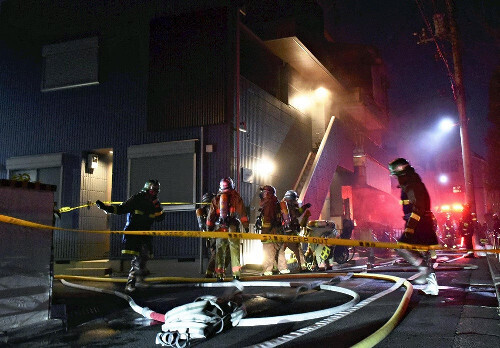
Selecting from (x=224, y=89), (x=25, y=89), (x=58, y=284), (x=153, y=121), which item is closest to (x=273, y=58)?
(x=224, y=89)

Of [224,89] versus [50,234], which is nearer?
[50,234]

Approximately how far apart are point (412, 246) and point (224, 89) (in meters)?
8.76

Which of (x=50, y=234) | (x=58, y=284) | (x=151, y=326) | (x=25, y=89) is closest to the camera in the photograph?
(x=151, y=326)

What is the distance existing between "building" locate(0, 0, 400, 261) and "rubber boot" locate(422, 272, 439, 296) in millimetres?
7774

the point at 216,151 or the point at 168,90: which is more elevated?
the point at 168,90

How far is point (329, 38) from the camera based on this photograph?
28.4 m

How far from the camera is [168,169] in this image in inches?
544

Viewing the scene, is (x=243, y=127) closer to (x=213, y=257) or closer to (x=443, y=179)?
(x=213, y=257)

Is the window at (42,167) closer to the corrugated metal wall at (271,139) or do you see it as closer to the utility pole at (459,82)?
the corrugated metal wall at (271,139)

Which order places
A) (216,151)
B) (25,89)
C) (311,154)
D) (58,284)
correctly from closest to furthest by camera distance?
(58,284)
(216,151)
(25,89)
(311,154)

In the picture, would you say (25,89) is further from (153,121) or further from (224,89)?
(224,89)

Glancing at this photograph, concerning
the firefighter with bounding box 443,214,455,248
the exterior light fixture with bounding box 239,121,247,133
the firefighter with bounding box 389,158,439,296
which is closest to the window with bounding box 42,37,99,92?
the exterior light fixture with bounding box 239,121,247,133

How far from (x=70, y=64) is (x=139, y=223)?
33.1 feet

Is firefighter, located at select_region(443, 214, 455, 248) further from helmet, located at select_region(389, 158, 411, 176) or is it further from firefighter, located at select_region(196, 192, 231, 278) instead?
helmet, located at select_region(389, 158, 411, 176)
